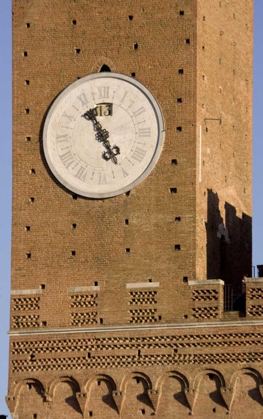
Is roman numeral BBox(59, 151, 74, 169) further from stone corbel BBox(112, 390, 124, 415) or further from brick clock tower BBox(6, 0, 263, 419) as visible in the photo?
stone corbel BBox(112, 390, 124, 415)

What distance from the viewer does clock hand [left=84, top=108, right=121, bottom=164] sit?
5688cm

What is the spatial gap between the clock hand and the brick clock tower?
2cm

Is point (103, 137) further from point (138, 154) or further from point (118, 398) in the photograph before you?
point (118, 398)

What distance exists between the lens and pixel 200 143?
57.1 metres

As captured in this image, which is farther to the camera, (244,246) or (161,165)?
(244,246)

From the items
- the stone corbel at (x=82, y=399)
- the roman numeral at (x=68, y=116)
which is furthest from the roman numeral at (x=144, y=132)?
the stone corbel at (x=82, y=399)

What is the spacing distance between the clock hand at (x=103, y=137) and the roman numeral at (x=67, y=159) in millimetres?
794

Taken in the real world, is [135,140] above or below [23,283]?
above

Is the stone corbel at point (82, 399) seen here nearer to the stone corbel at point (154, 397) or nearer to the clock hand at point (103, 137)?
the stone corbel at point (154, 397)

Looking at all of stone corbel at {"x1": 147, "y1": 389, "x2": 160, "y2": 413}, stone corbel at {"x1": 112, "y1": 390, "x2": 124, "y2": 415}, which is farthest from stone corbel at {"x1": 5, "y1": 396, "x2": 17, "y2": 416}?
stone corbel at {"x1": 147, "y1": 389, "x2": 160, "y2": 413}

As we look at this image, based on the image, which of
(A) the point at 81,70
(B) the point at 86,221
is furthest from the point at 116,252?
(A) the point at 81,70

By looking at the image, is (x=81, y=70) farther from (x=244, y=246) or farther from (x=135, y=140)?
(x=244, y=246)

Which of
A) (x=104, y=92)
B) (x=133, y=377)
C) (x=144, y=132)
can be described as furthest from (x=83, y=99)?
(x=133, y=377)

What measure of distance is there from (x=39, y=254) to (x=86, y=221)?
56.3 inches
